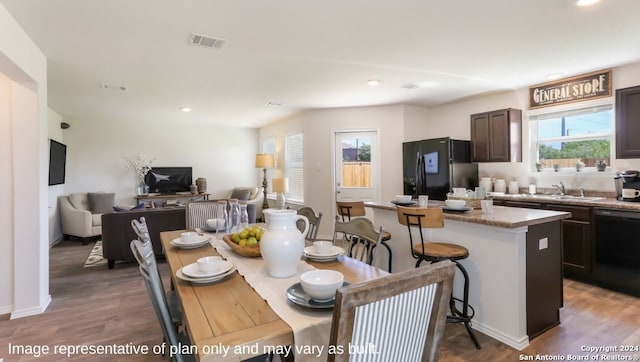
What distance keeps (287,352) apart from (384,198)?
443cm

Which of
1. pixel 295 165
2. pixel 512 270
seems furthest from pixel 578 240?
pixel 295 165

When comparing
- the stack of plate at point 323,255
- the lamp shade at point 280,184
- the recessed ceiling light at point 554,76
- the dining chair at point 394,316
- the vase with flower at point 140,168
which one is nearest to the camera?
the dining chair at point 394,316

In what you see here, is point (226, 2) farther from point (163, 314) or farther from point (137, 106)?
point (137, 106)

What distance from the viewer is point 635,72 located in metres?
3.55

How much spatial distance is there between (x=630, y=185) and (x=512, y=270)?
2305mm

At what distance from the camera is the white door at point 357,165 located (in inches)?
227

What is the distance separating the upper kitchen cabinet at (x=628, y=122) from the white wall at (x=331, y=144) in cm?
278

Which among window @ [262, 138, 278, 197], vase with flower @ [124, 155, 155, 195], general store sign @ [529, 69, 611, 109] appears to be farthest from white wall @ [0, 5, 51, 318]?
general store sign @ [529, 69, 611, 109]

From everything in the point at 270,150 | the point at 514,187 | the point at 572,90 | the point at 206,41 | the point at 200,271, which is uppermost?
the point at 206,41

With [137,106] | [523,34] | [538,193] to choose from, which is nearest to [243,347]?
[523,34]

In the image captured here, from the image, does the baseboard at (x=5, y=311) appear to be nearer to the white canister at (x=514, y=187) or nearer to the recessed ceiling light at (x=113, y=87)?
the recessed ceiling light at (x=113, y=87)

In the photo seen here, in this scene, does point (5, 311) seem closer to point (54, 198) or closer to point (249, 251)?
point (249, 251)

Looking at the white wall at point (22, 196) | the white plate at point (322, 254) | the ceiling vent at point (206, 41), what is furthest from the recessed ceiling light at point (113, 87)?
the white plate at point (322, 254)

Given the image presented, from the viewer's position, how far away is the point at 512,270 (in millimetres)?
2291
